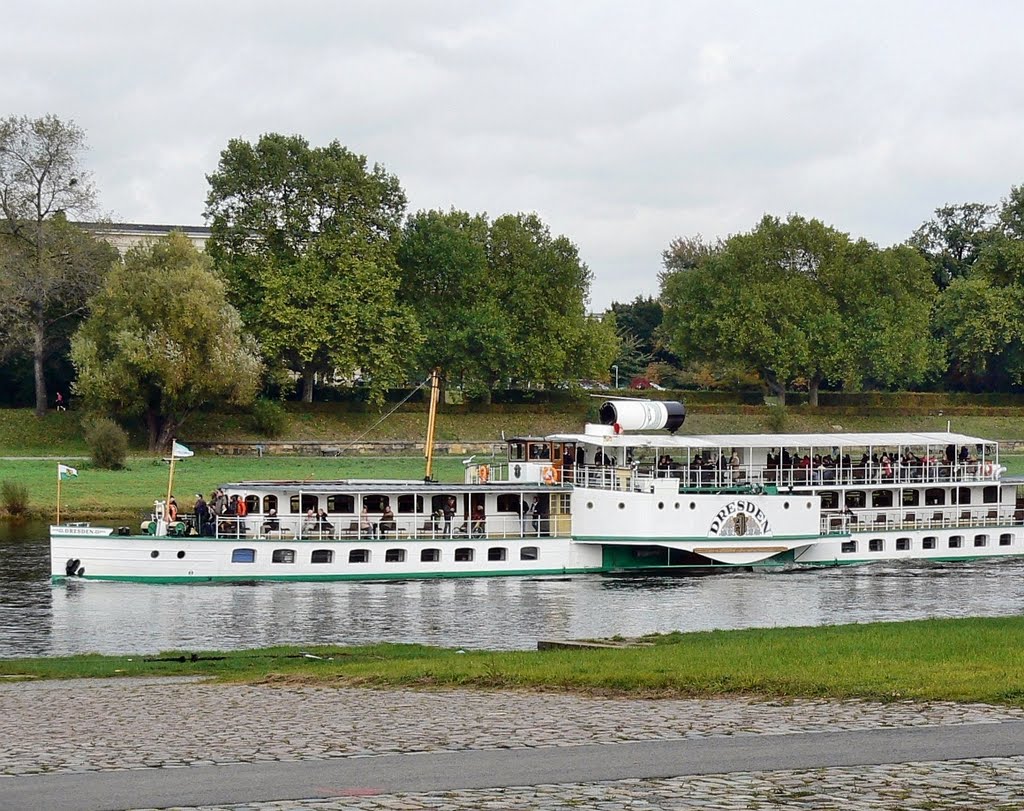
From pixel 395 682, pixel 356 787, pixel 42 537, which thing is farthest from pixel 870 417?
pixel 356 787

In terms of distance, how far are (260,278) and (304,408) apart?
970cm

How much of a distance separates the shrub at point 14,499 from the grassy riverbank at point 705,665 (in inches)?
1548

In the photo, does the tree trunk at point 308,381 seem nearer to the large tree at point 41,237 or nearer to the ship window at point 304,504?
the large tree at point 41,237

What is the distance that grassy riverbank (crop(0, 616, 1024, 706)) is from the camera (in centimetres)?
2450

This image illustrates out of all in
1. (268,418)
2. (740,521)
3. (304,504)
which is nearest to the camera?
(304,504)

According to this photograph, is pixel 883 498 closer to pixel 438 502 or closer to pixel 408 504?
pixel 438 502

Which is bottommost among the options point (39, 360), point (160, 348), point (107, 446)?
point (107, 446)

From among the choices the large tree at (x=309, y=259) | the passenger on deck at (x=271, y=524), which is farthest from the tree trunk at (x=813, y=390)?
the passenger on deck at (x=271, y=524)

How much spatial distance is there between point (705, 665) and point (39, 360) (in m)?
84.8

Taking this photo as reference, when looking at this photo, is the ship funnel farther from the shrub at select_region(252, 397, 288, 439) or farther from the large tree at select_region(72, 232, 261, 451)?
the shrub at select_region(252, 397, 288, 439)

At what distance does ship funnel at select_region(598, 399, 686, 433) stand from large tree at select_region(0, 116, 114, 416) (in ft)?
172

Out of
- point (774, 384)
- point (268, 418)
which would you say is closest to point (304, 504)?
point (268, 418)

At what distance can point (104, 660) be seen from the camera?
117ft

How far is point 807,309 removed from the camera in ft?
417
